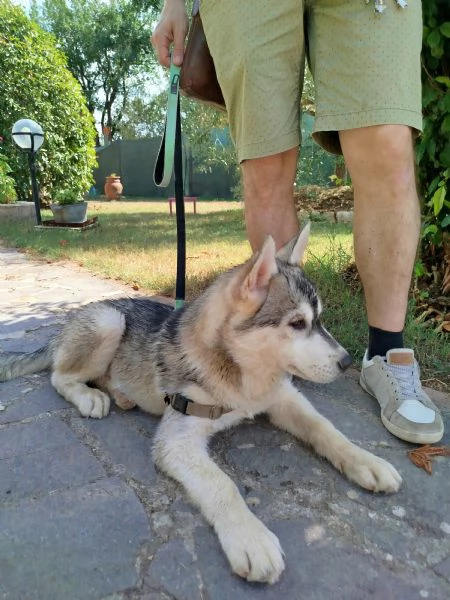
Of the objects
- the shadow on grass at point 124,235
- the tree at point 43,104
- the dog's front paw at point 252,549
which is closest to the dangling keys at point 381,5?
the dog's front paw at point 252,549

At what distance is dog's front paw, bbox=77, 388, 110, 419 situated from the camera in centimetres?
234

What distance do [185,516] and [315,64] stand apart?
6.95 feet

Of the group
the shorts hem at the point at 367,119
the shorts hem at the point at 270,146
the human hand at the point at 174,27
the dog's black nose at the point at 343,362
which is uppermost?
the human hand at the point at 174,27

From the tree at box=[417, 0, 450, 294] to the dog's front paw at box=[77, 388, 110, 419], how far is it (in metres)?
2.40

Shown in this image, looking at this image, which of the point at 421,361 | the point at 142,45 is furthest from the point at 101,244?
the point at 142,45

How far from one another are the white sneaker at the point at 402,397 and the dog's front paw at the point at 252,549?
0.86 metres

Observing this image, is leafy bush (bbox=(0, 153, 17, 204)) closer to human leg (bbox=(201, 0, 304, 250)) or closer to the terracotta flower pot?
human leg (bbox=(201, 0, 304, 250))

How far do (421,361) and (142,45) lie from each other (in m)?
33.1

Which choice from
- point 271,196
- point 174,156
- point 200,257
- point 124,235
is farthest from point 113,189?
point 271,196

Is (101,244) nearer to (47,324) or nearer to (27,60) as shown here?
(47,324)

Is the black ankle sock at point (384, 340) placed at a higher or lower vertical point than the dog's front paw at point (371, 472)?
higher

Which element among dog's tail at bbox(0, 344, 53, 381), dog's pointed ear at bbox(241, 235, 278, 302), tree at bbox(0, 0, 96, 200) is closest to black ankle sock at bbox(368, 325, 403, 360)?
dog's pointed ear at bbox(241, 235, 278, 302)

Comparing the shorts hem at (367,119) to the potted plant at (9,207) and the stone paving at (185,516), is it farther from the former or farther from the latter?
the potted plant at (9,207)

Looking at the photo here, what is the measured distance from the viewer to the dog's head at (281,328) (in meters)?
2.02
